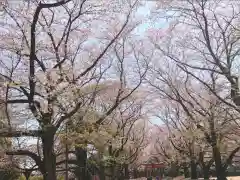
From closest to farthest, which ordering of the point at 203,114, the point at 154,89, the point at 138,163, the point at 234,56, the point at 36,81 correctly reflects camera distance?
1. the point at 36,81
2. the point at 234,56
3. the point at 203,114
4. the point at 154,89
5. the point at 138,163

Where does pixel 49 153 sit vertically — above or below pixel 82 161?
above

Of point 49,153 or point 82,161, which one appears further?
point 82,161

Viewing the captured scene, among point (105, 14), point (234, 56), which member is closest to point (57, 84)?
point (105, 14)

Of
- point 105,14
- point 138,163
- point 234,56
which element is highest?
point 105,14

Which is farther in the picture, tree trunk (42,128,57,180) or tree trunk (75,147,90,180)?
tree trunk (75,147,90,180)

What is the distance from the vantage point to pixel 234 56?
20.1 m

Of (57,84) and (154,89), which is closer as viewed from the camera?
(57,84)

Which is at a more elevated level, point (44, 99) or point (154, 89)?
point (154, 89)

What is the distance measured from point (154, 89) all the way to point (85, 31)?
1066 centimetres

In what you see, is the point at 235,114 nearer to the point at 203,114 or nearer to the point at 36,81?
the point at 203,114

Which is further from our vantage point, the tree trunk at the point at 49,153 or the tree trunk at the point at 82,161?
the tree trunk at the point at 82,161

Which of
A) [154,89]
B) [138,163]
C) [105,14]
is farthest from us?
[138,163]

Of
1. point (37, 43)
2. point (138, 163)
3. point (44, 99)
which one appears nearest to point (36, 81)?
point (44, 99)

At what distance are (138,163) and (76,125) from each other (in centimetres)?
4585
